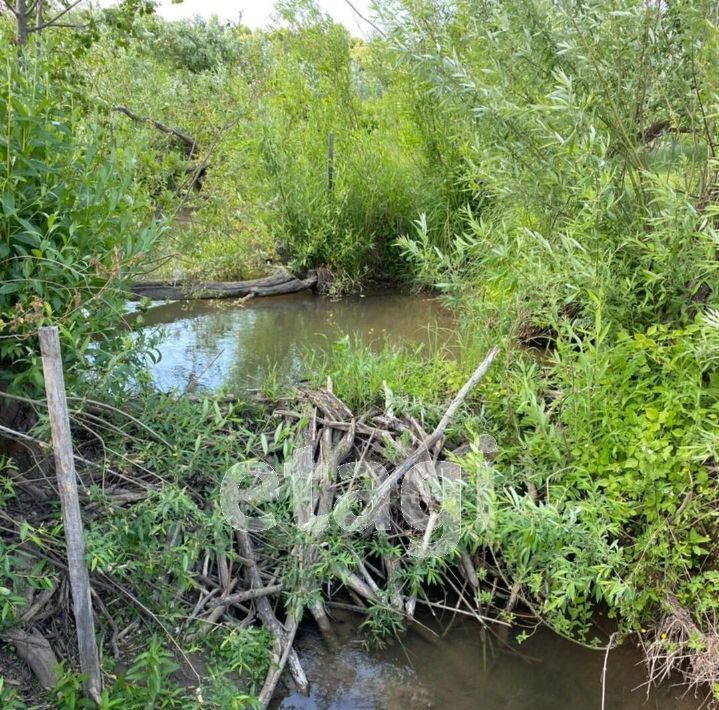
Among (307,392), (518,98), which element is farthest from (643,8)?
(307,392)

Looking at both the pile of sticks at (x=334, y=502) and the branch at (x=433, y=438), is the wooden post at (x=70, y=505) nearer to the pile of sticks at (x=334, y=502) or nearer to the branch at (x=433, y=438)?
the pile of sticks at (x=334, y=502)

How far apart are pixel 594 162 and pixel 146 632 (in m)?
3.06

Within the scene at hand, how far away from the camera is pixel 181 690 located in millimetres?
2678

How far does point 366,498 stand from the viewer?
374cm

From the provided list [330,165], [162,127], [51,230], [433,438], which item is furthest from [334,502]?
[330,165]

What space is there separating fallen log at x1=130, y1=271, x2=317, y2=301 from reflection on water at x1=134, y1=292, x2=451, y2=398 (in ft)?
0.39

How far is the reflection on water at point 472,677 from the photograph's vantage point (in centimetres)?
310

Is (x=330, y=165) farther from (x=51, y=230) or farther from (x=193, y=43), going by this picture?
(x=193, y=43)

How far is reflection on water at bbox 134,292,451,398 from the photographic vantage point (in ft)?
20.3

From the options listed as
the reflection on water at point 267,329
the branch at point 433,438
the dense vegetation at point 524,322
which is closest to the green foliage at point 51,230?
the dense vegetation at point 524,322

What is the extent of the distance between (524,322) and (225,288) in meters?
5.21

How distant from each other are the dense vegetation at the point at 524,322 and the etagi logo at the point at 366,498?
4.6 inches

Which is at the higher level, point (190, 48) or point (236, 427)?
point (190, 48)

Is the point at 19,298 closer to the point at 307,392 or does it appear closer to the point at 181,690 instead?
the point at 181,690
